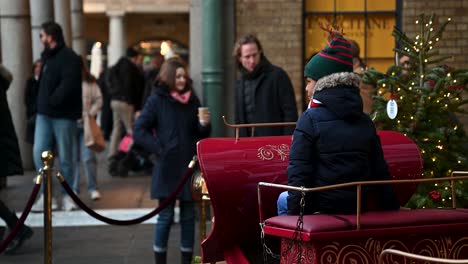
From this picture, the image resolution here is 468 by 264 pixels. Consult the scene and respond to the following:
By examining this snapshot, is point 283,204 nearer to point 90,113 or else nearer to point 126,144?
point 90,113

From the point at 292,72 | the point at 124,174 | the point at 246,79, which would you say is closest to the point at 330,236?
the point at 246,79

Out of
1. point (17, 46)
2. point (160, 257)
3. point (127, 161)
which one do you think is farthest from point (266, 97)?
point (17, 46)

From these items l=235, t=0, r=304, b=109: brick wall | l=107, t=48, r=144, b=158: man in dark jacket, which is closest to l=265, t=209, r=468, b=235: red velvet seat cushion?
l=235, t=0, r=304, b=109: brick wall

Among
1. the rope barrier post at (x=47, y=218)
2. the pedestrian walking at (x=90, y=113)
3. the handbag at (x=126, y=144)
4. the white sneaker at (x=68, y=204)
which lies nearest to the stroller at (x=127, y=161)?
the handbag at (x=126, y=144)

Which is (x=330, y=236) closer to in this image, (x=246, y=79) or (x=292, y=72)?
(x=246, y=79)

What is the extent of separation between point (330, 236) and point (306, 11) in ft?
26.7

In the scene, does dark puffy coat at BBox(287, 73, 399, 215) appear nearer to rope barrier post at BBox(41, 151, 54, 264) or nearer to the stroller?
rope barrier post at BBox(41, 151, 54, 264)

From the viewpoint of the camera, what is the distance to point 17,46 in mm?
16453

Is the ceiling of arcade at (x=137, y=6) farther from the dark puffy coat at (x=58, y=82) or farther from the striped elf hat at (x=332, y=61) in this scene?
the striped elf hat at (x=332, y=61)

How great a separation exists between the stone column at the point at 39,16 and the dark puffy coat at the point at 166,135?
9363 millimetres

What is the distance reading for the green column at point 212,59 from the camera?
1058cm

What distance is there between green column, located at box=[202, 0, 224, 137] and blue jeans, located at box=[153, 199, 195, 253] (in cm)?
220

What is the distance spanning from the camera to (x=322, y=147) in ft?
18.1

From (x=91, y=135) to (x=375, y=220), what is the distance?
8700 mm
